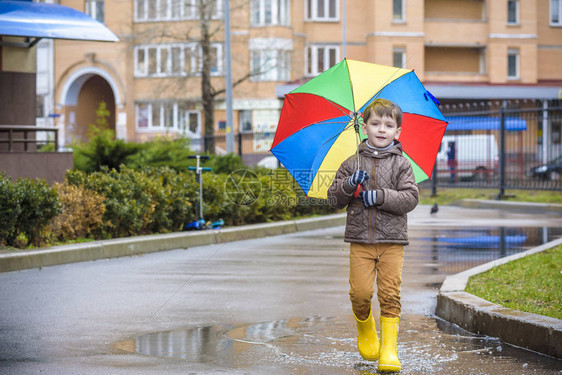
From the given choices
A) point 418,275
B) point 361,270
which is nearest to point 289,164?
point 361,270

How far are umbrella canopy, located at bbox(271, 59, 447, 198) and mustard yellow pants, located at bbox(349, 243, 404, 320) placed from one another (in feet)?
2.52

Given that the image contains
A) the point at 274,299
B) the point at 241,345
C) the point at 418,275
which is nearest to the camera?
the point at 241,345

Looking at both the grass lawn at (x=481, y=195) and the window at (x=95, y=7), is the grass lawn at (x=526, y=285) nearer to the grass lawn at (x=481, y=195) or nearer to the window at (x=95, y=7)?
the grass lawn at (x=481, y=195)

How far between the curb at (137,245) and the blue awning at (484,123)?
10.6m

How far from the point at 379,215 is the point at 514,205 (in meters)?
18.0

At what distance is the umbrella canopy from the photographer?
6.30 m

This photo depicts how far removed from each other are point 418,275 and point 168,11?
43.5 m

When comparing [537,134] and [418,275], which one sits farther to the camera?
[537,134]

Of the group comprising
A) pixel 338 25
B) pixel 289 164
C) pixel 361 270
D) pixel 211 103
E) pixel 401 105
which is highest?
pixel 338 25

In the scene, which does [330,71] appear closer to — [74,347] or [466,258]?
[74,347]

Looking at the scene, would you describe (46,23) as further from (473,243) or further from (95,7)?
(95,7)

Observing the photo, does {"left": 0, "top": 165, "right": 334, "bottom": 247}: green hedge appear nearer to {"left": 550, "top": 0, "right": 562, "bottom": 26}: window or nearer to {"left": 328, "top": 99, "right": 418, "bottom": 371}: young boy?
{"left": 328, "top": 99, "right": 418, "bottom": 371}: young boy

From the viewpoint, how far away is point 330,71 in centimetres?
640

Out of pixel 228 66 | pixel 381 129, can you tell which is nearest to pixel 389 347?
pixel 381 129
